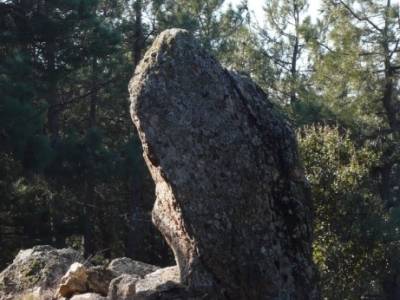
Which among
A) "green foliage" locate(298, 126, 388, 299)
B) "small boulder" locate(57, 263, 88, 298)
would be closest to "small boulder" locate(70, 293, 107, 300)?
"small boulder" locate(57, 263, 88, 298)

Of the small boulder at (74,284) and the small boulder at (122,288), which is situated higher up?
the small boulder at (74,284)

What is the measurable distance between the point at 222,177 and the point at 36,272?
299 centimetres

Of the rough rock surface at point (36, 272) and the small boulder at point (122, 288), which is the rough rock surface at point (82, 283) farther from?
the small boulder at point (122, 288)

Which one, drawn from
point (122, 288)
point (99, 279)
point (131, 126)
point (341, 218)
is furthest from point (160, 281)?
point (131, 126)

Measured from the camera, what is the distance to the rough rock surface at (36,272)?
9.51 m

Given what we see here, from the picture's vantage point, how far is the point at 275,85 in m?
26.8

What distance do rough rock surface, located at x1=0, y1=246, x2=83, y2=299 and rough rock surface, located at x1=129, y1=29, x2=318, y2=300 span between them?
195 centimetres

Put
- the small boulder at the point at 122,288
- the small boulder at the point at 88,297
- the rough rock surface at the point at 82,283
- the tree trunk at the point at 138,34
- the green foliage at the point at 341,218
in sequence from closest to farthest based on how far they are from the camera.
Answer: the small boulder at the point at 122,288 < the small boulder at the point at 88,297 < the rough rock surface at the point at 82,283 < the green foliage at the point at 341,218 < the tree trunk at the point at 138,34

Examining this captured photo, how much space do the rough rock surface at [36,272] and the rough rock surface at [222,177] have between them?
195 cm

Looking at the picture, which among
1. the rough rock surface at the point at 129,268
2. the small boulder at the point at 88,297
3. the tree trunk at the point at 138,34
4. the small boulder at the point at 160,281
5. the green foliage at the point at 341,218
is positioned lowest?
the small boulder at the point at 88,297

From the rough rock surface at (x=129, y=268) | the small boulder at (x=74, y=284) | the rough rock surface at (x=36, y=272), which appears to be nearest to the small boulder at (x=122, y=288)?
the small boulder at (x=74, y=284)

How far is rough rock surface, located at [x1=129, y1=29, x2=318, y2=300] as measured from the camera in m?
7.85

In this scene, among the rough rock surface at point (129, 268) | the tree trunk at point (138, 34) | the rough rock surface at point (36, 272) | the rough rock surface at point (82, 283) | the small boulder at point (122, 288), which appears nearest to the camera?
the small boulder at point (122, 288)

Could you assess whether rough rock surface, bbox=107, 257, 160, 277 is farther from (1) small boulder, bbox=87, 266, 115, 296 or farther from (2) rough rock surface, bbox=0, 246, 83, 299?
(1) small boulder, bbox=87, 266, 115, 296
